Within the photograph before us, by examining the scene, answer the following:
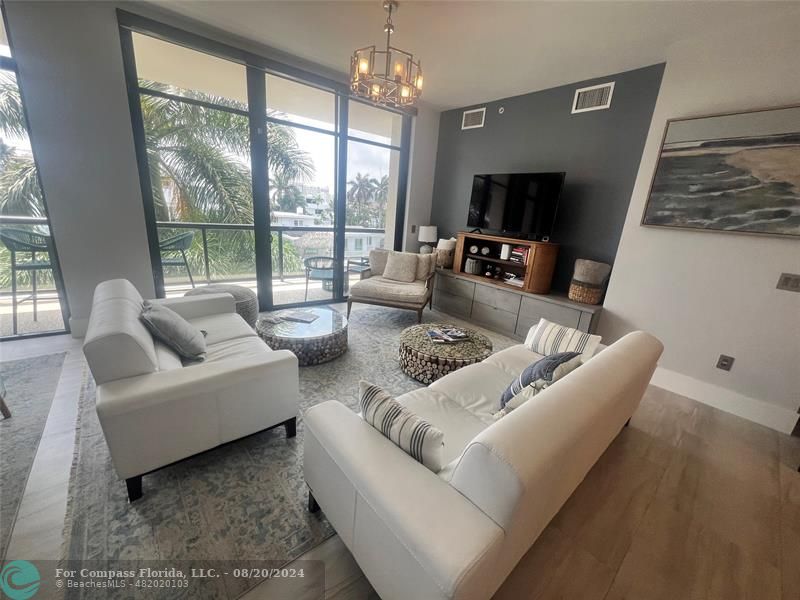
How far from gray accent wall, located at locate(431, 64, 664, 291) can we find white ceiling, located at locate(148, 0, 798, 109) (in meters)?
0.23

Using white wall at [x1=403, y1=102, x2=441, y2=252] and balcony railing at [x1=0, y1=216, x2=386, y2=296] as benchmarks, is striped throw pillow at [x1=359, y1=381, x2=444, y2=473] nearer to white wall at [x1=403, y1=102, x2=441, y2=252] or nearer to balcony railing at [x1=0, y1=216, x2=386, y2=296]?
balcony railing at [x1=0, y1=216, x2=386, y2=296]

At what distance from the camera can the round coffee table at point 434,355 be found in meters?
2.32

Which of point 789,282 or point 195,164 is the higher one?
point 195,164

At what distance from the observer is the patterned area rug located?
48.4 inches

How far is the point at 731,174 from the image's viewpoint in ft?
7.70

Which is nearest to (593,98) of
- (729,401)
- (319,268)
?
(729,401)

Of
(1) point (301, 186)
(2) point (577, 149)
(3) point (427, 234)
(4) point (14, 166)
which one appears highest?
(2) point (577, 149)

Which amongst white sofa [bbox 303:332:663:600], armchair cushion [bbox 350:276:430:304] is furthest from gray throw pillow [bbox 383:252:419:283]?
white sofa [bbox 303:332:663:600]

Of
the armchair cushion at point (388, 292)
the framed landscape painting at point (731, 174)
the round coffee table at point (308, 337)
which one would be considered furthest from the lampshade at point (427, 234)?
the framed landscape painting at point (731, 174)

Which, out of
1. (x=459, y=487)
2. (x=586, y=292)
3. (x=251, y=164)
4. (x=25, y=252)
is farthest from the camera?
(x=251, y=164)

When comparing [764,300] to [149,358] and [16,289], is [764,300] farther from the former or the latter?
[16,289]

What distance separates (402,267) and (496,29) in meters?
2.47

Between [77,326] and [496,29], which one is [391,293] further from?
[77,326]

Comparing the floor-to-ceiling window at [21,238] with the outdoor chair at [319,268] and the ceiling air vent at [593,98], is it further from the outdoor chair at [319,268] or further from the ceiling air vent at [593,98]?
the ceiling air vent at [593,98]
